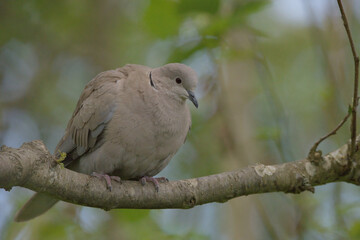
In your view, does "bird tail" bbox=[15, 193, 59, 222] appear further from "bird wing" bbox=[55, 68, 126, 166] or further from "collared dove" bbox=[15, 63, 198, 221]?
"bird wing" bbox=[55, 68, 126, 166]

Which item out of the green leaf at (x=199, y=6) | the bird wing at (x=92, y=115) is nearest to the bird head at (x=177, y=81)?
the bird wing at (x=92, y=115)

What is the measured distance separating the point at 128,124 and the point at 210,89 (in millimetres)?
1419

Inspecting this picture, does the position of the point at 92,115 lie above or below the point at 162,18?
below

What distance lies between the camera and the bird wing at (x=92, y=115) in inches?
147

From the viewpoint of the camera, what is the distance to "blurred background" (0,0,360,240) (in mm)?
3814

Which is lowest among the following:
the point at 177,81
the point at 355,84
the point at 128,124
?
the point at 355,84

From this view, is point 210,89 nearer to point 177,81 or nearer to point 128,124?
point 177,81

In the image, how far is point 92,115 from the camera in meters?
3.79

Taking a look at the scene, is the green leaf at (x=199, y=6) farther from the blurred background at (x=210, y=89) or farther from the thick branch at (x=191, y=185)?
the thick branch at (x=191, y=185)

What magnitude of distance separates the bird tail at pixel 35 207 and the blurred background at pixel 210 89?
257 millimetres

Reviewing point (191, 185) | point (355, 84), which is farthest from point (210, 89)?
point (355, 84)

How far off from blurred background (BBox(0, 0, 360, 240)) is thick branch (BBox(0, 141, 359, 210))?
12.9 inches

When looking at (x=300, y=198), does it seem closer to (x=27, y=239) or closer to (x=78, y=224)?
(x=78, y=224)

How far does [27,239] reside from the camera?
422cm
